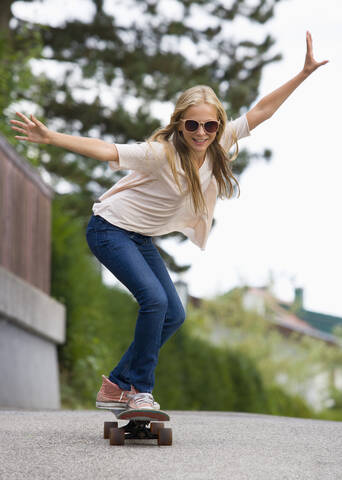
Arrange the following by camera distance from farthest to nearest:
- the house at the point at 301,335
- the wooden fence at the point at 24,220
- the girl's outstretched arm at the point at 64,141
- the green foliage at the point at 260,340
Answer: the house at the point at 301,335, the green foliage at the point at 260,340, the wooden fence at the point at 24,220, the girl's outstretched arm at the point at 64,141

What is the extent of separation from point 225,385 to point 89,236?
485 inches

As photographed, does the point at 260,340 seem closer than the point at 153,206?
No

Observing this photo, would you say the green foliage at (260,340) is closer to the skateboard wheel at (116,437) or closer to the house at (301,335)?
the house at (301,335)

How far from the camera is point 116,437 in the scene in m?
4.27

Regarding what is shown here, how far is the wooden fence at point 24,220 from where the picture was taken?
29.6ft

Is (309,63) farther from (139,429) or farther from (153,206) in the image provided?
(139,429)

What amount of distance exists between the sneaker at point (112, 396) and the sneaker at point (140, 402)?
10cm

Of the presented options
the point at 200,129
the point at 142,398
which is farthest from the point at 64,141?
the point at 142,398

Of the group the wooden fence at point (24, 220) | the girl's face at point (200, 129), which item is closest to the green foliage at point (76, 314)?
the wooden fence at point (24, 220)

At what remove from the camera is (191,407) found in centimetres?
1499

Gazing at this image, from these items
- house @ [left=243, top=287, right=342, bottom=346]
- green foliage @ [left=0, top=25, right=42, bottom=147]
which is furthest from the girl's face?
house @ [left=243, top=287, right=342, bottom=346]

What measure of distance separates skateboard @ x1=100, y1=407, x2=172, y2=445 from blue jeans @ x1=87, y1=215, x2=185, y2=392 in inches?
8.3

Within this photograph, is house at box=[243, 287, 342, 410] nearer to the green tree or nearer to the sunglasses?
the green tree

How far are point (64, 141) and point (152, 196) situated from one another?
0.68 m
